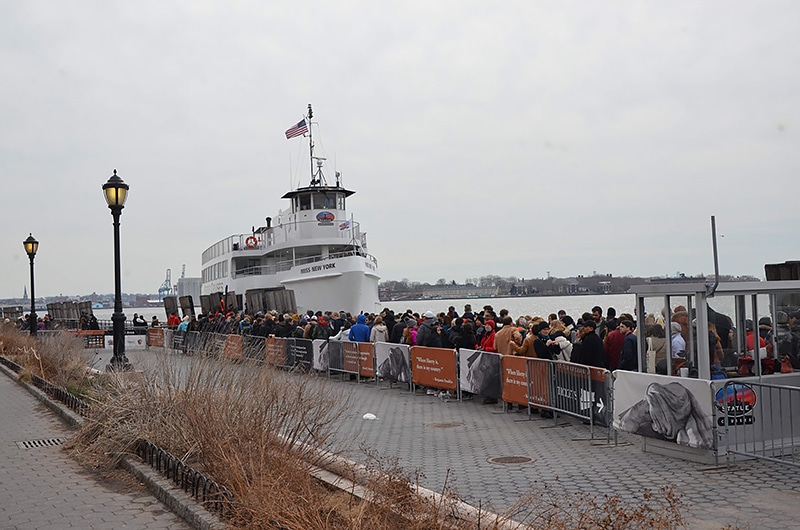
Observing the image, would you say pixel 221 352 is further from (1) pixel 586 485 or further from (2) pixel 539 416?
(2) pixel 539 416

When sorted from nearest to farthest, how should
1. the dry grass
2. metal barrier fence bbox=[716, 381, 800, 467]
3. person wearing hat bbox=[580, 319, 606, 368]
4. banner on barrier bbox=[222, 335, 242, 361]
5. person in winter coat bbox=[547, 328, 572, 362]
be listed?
the dry grass, metal barrier fence bbox=[716, 381, 800, 467], banner on barrier bbox=[222, 335, 242, 361], person wearing hat bbox=[580, 319, 606, 368], person in winter coat bbox=[547, 328, 572, 362]

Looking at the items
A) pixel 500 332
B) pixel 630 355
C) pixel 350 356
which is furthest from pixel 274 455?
pixel 350 356

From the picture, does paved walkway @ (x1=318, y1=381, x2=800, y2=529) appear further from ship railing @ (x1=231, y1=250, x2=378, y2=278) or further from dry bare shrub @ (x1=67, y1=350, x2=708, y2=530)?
ship railing @ (x1=231, y1=250, x2=378, y2=278)

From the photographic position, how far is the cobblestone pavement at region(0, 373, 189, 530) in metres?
6.66

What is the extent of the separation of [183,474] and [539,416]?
6564mm

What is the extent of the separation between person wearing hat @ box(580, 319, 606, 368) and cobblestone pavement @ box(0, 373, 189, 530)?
6152 mm

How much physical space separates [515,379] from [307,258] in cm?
3065

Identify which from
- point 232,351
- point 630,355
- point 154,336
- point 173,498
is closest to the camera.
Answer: point 173,498

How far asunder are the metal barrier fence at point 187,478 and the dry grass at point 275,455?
10 cm

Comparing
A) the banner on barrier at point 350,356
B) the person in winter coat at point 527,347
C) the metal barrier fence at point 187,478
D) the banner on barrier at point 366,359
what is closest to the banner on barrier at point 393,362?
the banner on barrier at point 366,359

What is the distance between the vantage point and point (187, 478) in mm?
7035

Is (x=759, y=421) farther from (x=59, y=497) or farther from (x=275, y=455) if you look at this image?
(x=59, y=497)

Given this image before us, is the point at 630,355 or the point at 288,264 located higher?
the point at 288,264

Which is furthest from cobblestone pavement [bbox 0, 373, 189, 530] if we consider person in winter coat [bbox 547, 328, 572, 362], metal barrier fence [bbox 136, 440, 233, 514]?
person in winter coat [bbox 547, 328, 572, 362]
